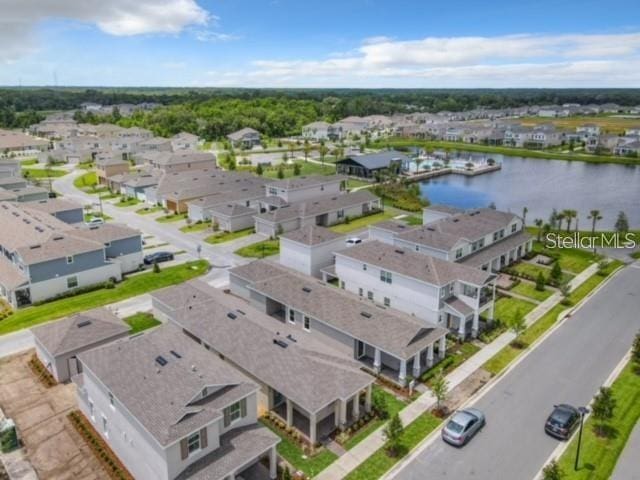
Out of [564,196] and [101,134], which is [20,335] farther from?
[101,134]

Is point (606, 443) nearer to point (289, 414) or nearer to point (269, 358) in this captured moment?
point (289, 414)

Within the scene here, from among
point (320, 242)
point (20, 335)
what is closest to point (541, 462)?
point (320, 242)

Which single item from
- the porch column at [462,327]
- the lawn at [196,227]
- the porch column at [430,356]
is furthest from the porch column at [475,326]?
the lawn at [196,227]

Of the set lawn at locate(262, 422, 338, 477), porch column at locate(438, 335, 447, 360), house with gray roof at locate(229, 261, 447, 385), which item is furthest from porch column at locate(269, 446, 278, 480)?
porch column at locate(438, 335, 447, 360)

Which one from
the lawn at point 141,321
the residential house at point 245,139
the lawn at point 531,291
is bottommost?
the lawn at point 531,291

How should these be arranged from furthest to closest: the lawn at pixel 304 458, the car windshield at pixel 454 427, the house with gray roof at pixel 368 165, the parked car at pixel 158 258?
the house with gray roof at pixel 368 165
the parked car at pixel 158 258
the car windshield at pixel 454 427
the lawn at pixel 304 458

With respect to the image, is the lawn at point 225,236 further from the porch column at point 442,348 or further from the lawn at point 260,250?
the porch column at point 442,348
